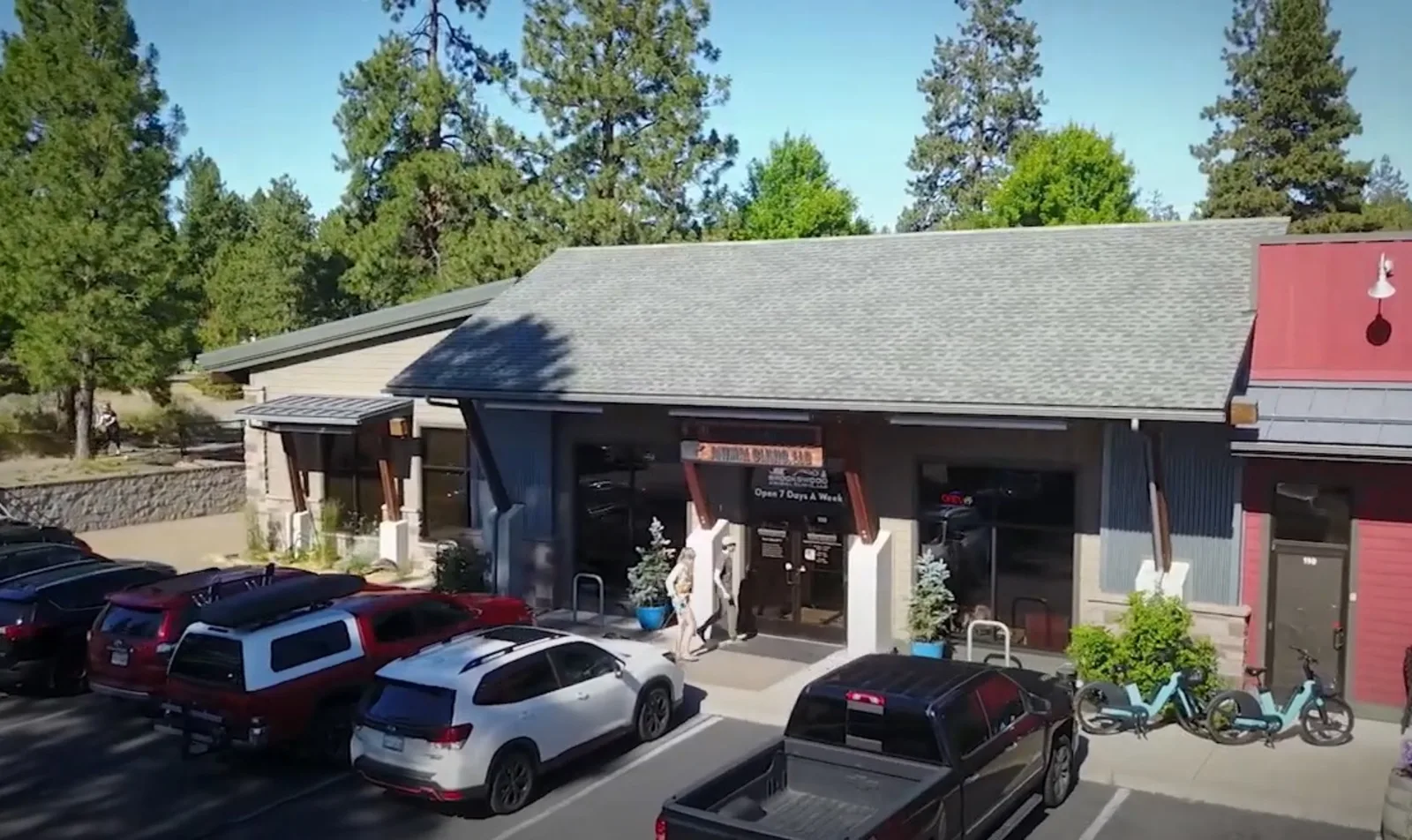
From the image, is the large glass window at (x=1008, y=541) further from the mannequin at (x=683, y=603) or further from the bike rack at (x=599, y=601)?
the bike rack at (x=599, y=601)

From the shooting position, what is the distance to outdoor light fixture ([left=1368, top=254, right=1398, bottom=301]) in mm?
14023

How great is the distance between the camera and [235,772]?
514 inches

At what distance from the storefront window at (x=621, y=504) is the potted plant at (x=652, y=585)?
0.56 metres

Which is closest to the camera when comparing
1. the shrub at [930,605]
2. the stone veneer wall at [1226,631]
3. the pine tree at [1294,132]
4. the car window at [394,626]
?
the car window at [394,626]

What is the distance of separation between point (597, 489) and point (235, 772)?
7.82 metres

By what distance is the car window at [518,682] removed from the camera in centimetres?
1144

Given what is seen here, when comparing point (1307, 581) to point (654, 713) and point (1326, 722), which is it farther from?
point (654, 713)

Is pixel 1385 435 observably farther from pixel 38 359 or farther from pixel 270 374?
pixel 38 359

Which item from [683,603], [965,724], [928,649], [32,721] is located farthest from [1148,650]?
[32,721]

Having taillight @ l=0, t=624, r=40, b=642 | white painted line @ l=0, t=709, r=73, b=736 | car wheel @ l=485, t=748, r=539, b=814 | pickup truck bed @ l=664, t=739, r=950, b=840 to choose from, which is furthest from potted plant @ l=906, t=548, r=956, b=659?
taillight @ l=0, t=624, r=40, b=642

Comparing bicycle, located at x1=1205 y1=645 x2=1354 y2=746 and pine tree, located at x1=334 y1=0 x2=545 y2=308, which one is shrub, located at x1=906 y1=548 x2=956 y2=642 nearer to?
bicycle, located at x1=1205 y1=645 x2=1354 y2=746

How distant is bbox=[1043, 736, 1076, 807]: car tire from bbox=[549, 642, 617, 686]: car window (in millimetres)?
4446

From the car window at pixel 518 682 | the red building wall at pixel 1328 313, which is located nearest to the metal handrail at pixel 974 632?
the red building wall at pixel 1328 313

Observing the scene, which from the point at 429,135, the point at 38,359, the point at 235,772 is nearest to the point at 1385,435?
the point at 235,772
